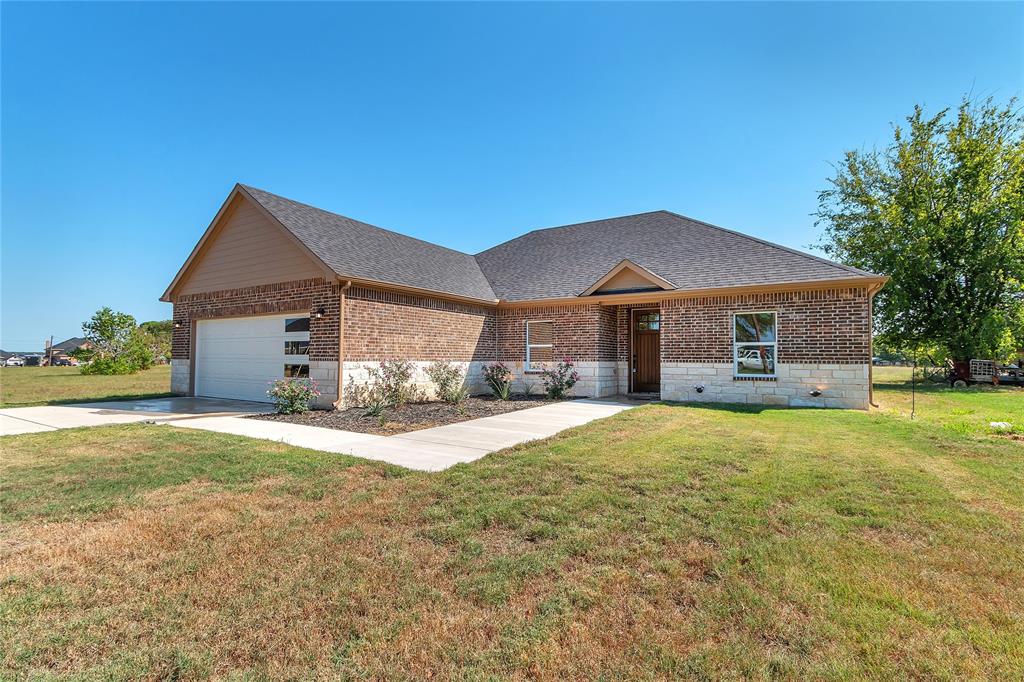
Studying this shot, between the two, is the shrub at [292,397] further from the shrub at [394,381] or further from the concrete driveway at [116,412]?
the shrub at [394,381]

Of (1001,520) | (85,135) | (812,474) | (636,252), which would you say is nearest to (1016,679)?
(1001,520)

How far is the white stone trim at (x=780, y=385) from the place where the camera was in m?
11.1

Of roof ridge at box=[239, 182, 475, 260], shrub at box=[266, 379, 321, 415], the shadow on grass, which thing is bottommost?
the shadow on grass

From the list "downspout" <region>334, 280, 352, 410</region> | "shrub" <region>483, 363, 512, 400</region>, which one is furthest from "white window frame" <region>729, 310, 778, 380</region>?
"downspout" <region>334, 280, 352, 410</region>

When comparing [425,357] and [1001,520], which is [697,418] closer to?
[1001,520]

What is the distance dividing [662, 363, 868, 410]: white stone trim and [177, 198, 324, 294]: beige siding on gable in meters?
10.4

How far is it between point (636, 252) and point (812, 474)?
1169 centimetres

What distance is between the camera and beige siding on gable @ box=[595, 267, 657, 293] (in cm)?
1362

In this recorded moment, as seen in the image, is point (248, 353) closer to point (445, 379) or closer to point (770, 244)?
point (445, 379)

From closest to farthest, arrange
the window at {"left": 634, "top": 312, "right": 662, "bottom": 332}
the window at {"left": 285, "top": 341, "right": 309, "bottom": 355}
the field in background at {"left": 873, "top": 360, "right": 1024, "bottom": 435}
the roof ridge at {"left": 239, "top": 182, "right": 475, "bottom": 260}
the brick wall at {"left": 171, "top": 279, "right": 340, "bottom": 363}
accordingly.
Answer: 1. the field in background at {"left": 873, "top": 360, "right": 1024, "bottom": 435}
2. the brick wall at {"left": 171, "top": 279, "right": 340, "bottom": 363}
3. the window at {"left": 285, "top": 341, "right": 309, "bottom": 355}
4. the roof ridge at {"left": 239, "top": 182, "right": 475, "bottom": 260}
5. the window at {"left": 634, "top": 312, "right": 662, "bottom": 332}

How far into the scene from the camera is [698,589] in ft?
9.07

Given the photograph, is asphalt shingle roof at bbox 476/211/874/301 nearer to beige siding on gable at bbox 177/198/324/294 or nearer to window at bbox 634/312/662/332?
window at bbox 634/312/662/332

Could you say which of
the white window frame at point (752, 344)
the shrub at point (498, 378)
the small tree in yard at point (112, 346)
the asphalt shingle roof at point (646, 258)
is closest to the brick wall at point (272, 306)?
the shrub at point (498, 378)

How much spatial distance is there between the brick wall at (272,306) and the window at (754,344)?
10726mm
